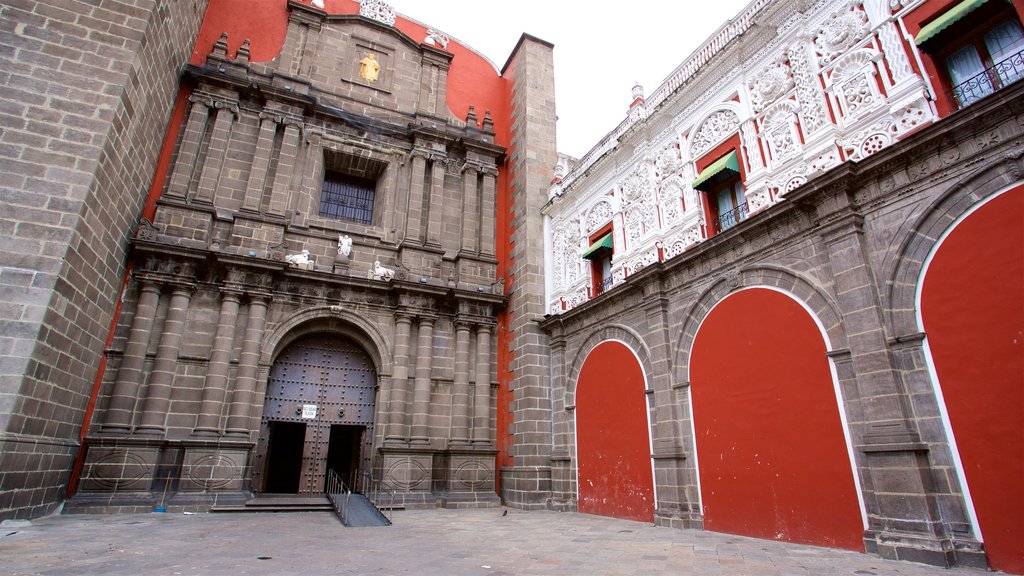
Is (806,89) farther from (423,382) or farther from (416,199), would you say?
(423,382)

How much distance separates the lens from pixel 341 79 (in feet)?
45.0

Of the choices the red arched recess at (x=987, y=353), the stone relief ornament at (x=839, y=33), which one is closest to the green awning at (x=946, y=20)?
the stone relief ornament at (x=839, y=33)

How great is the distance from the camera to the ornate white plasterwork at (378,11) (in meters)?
14.7

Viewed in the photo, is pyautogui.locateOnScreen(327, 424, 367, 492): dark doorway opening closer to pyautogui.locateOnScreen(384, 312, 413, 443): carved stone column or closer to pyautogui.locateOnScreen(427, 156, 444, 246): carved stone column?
pyautogui.locateOnScreen(384, 312, 413, 443): carved stone column

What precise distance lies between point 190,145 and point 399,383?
274 inches

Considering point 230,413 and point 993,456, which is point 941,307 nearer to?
point 993,456

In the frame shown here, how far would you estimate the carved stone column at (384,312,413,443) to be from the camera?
11.1 m

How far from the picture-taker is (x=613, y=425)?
988 cm

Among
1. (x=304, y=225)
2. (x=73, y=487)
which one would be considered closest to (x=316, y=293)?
(x=304, y=225)

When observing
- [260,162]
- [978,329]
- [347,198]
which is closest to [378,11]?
[347,198]

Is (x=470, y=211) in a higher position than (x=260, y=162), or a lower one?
lower

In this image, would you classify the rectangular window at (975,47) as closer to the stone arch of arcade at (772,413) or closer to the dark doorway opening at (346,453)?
the stone arch of arcade at (772,413)

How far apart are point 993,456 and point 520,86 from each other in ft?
43.4

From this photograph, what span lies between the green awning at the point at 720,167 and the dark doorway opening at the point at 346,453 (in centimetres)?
875
